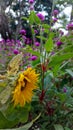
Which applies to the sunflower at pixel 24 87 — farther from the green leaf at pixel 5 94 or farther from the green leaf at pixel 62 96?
the green leaf at pixel 62 96

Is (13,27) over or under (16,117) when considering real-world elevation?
under

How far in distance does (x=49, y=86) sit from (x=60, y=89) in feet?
0.44

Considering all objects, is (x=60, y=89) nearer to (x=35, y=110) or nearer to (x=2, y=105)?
(x=35, y=110)

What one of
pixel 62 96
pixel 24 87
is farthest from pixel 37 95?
pixel 24 87

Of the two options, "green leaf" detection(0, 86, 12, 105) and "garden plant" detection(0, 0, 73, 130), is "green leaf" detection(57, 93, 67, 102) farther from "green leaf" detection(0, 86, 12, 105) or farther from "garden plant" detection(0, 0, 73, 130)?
"green leaf" detection(0, 86, 12, 105)

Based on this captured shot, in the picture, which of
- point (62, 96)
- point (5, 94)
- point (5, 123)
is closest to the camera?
point (5, 94)

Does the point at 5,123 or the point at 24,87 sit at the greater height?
the point at 24,87

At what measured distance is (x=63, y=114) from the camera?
36.4 inches

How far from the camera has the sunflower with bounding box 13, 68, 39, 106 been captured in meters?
0.67

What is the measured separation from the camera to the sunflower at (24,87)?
67 centimetres

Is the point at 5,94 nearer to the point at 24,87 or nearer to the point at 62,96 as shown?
the point at 24,87

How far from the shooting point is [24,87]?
0.70 metres

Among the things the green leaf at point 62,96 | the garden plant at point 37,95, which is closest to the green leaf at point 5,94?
the garden plant at point 37,95

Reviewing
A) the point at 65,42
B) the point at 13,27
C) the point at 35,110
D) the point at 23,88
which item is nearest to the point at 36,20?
the point at 65,42
